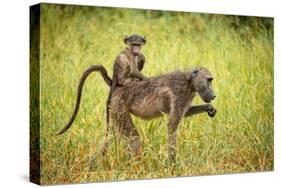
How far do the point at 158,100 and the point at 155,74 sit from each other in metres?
0.34

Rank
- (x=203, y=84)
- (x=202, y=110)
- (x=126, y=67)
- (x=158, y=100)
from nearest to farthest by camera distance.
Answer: (x=126, y=67) → (x=158, y=100) → (x=203, y=84) → (x=202, y=110)

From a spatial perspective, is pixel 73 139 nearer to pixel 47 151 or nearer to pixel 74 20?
pixel 47 151

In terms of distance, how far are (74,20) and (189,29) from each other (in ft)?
5.43

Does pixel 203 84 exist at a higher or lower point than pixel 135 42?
lower

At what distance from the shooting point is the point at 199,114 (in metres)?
10.4

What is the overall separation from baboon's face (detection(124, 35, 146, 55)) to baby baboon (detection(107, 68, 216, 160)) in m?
0.41

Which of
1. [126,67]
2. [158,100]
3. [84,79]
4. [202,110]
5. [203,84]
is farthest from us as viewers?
[202,110]

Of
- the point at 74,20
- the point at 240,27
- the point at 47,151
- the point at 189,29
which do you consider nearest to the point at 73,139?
the point at 47,151

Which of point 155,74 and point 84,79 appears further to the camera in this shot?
Answer: point 155,74

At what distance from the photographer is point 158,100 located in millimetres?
10070

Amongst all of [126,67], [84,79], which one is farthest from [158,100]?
[84,79]

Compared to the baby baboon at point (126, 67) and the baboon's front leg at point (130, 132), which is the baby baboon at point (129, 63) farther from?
the baboon's front leg at point (130, 132)

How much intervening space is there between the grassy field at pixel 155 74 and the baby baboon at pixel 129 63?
0.08 meters

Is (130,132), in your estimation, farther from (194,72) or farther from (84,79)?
(194,72)
